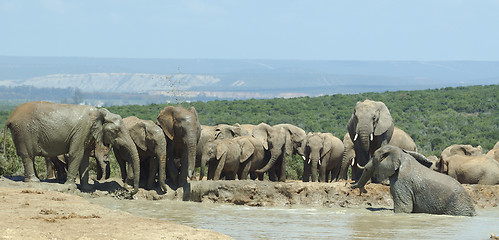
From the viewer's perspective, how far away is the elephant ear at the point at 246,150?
2191 centimetres

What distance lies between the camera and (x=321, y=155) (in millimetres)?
25344

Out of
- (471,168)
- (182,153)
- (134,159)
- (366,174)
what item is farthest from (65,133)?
(471,168)

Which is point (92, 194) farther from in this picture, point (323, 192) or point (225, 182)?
point (323, 192)

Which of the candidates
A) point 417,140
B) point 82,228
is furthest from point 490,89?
point 82,228

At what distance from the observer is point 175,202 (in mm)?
18016

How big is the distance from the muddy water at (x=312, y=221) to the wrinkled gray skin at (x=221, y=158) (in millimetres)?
2316

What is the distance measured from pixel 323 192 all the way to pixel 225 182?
2.23 m

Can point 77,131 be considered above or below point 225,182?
above

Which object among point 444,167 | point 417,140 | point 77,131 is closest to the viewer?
point 77,131

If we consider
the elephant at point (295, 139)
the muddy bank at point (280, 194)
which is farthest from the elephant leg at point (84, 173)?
the elephant at point (295, 139)

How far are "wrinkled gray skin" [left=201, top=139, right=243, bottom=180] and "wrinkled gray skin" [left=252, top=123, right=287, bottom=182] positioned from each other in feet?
5.46

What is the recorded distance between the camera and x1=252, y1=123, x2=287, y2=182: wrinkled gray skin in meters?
23.3

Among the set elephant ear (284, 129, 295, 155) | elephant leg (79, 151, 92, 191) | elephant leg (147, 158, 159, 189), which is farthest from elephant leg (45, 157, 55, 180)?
elephant ear (284, 129, 295, 155)

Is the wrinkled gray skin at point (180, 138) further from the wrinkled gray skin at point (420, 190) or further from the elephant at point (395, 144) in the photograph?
the elephant at point (395, 144)
